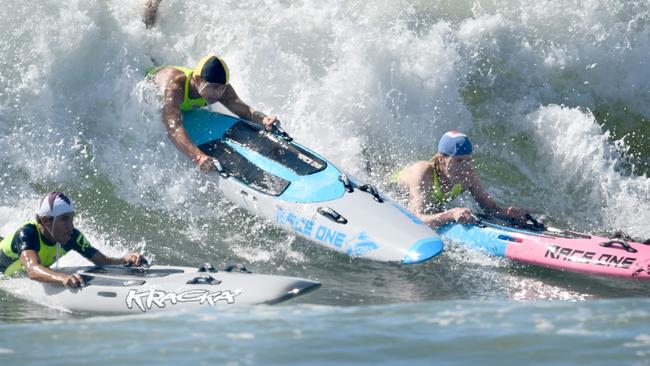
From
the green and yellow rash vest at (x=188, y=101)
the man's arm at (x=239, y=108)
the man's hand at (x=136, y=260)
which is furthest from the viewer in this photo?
the man's arm at (x=239, y=108)

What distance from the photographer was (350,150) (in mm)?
13336

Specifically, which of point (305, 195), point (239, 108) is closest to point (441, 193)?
point (305, 195)

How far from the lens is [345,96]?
1412cm

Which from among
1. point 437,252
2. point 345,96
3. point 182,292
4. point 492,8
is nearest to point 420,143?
point 345,96

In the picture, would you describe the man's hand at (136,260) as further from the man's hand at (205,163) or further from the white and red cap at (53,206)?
the man's hand at (205,163)

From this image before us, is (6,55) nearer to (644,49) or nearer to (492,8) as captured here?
(492,8)

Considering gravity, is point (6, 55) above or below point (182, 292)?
above

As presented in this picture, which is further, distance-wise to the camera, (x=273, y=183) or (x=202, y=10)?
(x=202, y=10)

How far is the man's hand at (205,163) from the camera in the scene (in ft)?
39.0

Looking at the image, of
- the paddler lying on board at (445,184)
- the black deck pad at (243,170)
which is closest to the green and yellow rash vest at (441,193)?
the paddler lying on board at (445,184)

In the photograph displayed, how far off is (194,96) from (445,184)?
9.08ft

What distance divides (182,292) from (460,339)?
2.45m

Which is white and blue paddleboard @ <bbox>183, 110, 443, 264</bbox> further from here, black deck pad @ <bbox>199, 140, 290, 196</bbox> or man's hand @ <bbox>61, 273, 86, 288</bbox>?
man's hand @ <bbox>61, 273, 86, 288</bbox>

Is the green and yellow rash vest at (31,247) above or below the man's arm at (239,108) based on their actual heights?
below
